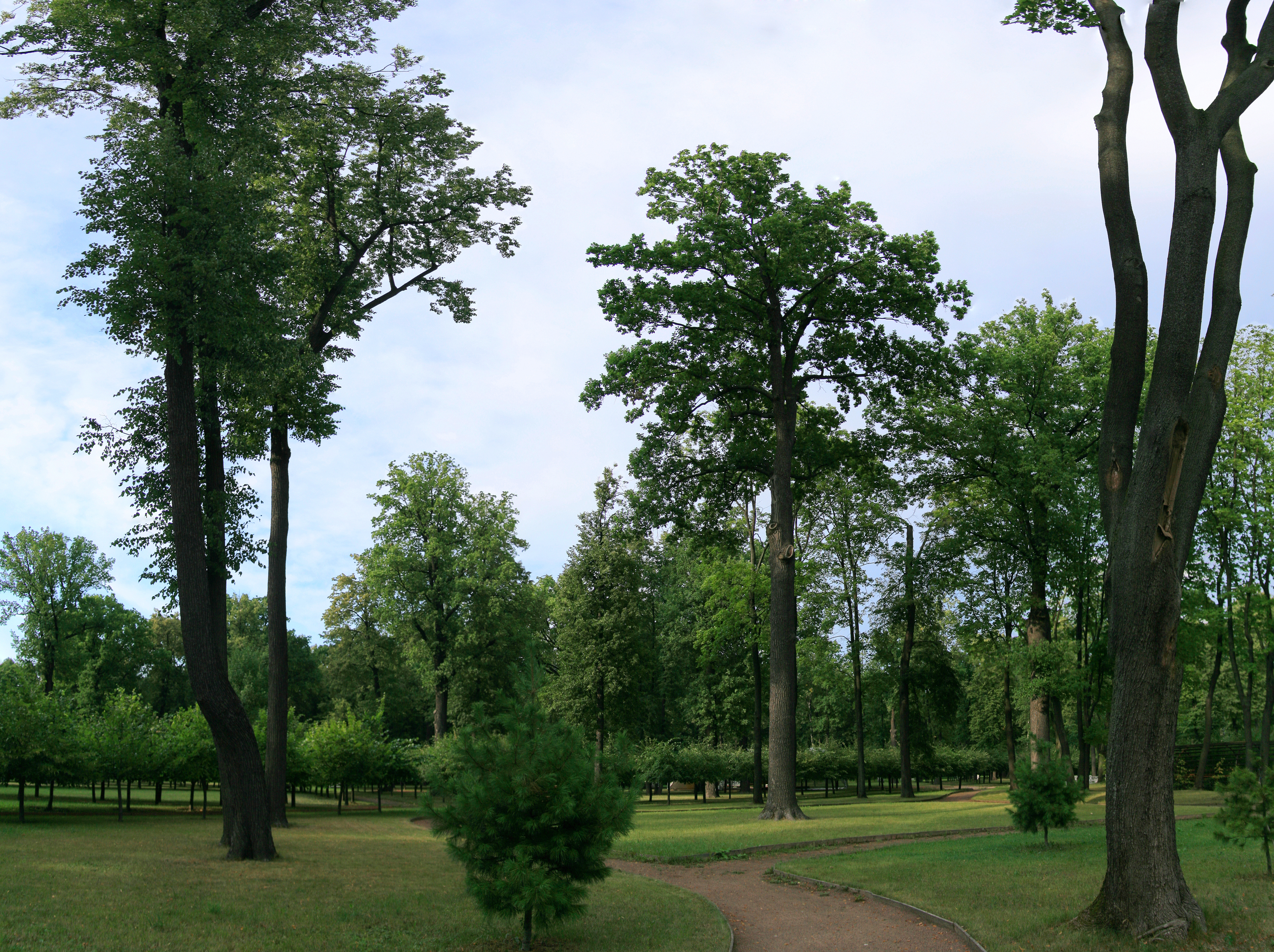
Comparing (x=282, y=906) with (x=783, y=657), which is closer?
(x=282, y=906)

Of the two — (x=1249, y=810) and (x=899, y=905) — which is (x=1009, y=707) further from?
(x=899, y=905)

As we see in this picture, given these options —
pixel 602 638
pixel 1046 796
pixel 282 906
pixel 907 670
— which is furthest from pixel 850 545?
pixel 282 906

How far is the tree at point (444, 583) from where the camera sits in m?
39.3

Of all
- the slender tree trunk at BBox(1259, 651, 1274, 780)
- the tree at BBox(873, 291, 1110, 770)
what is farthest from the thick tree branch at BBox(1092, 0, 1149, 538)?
the slender tree trunk at BBox(1259, 651, 1274, 780)

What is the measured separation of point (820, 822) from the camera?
21156 mm

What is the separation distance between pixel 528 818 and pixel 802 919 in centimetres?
418

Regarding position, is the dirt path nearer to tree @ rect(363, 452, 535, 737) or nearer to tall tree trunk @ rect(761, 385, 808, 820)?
tall tree trunk @ rect(761, 385, 808, 820)

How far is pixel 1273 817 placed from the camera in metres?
10.6

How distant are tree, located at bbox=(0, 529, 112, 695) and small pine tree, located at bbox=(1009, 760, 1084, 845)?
48.8 m

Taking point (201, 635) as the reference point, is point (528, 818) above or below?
below

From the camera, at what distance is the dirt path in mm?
8906

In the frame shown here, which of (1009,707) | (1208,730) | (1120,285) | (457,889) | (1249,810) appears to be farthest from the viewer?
(1009,707)

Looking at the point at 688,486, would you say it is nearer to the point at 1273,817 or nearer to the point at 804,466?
the point at 804,466

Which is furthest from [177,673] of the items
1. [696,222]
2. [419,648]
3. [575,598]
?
[696,222]
